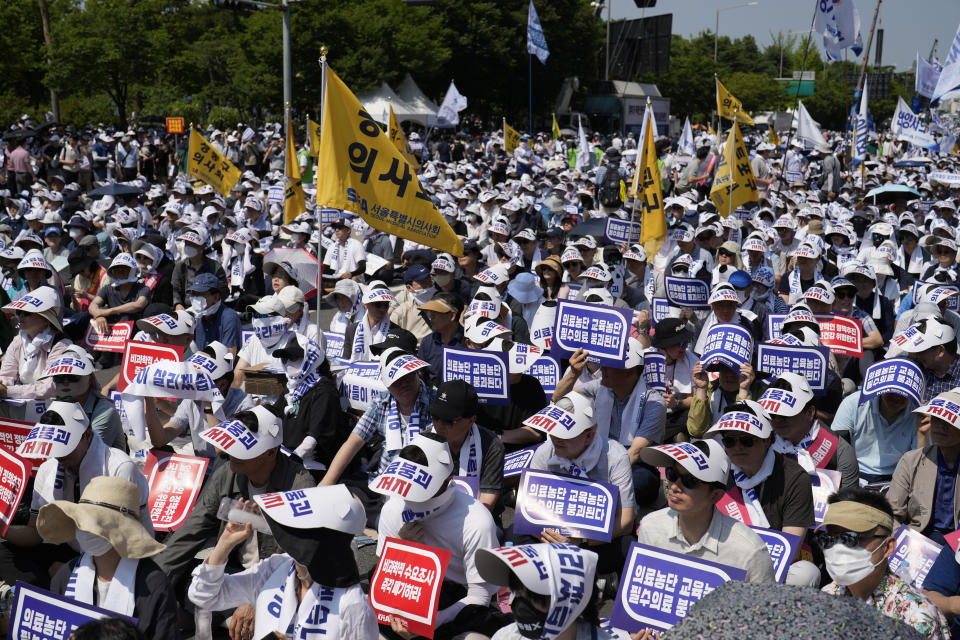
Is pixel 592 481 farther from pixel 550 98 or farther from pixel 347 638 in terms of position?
pixel 550 98

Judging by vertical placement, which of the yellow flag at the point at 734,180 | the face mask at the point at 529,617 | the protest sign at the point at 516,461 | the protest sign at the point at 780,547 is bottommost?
the protest sign at the point at 516,461

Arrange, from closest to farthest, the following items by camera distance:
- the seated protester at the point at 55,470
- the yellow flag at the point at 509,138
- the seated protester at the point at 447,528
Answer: the seated protester at the point at 447,528, the seated protester at the point at 55,470, the yellow flag at the point at 509,138

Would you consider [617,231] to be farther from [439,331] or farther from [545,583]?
[545,583]

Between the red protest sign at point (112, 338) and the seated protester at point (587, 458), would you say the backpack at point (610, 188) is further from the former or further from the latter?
the seated protester at point (587, 458)

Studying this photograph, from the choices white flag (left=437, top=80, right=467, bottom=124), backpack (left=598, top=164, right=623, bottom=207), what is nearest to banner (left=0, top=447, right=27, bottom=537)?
backpack (left=598, top=164, right=623, bottom=207)

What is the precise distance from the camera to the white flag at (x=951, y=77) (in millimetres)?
20219

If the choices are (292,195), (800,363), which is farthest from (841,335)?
(292,195)

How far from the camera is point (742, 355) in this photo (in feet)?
23.4

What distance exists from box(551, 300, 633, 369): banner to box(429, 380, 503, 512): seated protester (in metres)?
1.43

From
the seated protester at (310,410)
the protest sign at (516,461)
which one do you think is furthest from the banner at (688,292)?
the seated protester at (310,410)

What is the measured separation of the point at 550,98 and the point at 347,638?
6602cm

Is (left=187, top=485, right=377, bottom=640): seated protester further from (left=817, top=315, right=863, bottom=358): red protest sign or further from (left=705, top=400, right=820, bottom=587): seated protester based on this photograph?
(left=817, top=315, right=863, bottom=358): red protest sign

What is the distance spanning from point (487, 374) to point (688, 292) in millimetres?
3559

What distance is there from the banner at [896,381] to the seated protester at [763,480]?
1433 mm
